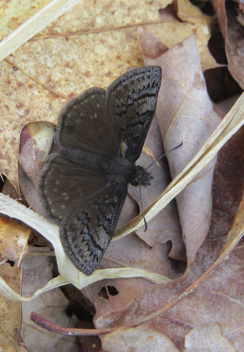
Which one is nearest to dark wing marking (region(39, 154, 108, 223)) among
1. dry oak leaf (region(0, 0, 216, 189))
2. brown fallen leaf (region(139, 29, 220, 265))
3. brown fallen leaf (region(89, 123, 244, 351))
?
dry oak leaf (region(0, 0, 216, 189))

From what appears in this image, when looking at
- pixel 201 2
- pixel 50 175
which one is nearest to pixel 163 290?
pixel 50 175

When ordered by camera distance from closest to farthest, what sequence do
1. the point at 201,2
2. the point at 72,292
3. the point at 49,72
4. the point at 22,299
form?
the point at 22,299
the point at 49,72
the point at 72,292
the point at 201,2

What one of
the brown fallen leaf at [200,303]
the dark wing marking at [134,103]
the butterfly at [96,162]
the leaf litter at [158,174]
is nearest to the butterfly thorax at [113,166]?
the butterfly at [96,162]

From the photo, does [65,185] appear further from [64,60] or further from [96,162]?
[64,60]

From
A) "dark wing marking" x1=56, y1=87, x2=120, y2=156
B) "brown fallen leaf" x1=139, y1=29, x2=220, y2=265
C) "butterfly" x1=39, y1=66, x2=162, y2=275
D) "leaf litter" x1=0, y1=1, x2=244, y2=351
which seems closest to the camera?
"butterfly" x1=39, y1=66, x2=162, y2=275

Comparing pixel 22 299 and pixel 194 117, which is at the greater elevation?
pixel 194 117

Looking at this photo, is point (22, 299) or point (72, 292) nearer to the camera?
point (22, 299)

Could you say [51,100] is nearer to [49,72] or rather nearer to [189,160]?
[49,72]

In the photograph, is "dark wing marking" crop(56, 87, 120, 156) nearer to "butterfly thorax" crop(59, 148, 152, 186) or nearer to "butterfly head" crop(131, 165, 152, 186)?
"butterfly thorax" crop(59, 148, 152, 186)

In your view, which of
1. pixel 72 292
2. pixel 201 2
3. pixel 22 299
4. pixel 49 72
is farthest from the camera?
pixel 201 2
